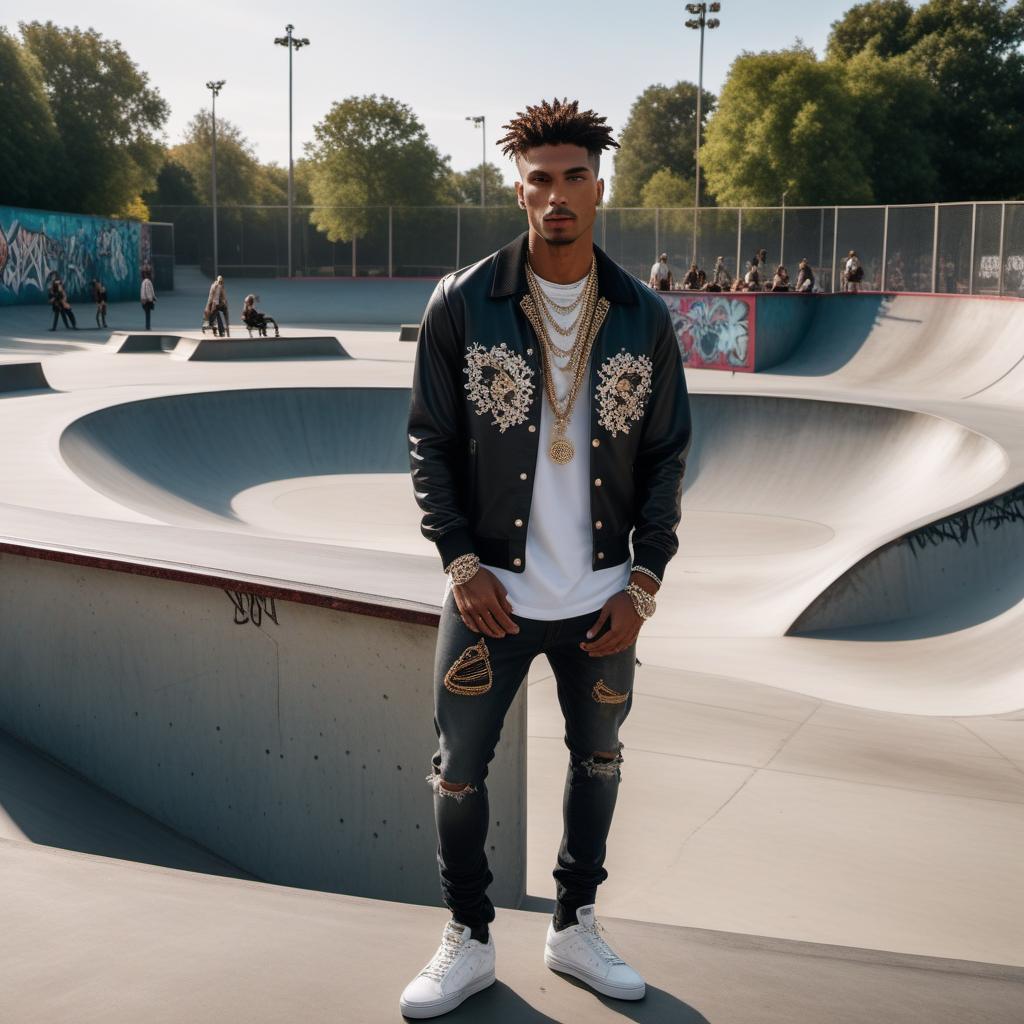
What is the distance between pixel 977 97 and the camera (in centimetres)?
5519

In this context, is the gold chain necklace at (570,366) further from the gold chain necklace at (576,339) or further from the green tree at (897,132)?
the green tree at (897,132)

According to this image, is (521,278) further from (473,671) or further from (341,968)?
(341,968)

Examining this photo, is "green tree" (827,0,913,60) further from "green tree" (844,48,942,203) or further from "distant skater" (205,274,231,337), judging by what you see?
"distant skater" (205,274,231,337)

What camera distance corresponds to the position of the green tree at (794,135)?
5028cm

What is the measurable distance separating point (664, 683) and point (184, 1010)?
15.4ft

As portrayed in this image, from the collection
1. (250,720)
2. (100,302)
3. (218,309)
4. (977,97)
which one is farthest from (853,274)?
(977,97)

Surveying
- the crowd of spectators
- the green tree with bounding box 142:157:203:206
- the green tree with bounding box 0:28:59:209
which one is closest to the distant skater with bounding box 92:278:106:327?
the crowd of spectators

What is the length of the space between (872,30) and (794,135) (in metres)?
14.5

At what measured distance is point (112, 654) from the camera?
4949 millimetres

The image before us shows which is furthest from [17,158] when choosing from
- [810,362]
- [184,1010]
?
[184,1010]

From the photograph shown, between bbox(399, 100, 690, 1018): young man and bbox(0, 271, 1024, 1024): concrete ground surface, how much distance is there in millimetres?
377

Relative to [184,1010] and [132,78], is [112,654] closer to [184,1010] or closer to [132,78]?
[184,1010]

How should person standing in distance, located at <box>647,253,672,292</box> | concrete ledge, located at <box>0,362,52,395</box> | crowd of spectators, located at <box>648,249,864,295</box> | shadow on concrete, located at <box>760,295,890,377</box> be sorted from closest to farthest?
concrete ledge, located at <box>0,362,52,395</box> → shadow on concrete, located at <box>760,295,890,377</box> → crowd of spectators, located at <box>648,249,864,295</box> → person standing in distance, located at <box>647,253,672,292</box>

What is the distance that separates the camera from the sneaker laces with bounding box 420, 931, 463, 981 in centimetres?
262
